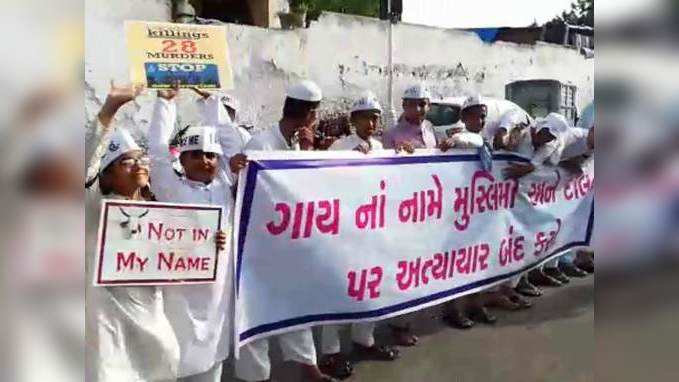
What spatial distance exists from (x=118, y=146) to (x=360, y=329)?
1.05 meters

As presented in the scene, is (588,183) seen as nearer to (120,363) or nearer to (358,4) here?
(358,4)

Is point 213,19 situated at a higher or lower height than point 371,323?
higher

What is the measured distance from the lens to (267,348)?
2.78m

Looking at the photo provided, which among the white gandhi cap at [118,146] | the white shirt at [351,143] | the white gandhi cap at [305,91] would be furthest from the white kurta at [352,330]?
the white gandhi cap at [118,146]

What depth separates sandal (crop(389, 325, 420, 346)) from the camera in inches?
119

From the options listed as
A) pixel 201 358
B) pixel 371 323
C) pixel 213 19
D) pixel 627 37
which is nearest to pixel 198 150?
pixel 213 19

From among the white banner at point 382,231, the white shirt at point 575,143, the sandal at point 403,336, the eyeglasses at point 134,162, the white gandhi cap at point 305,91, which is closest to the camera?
the eyeglasses at point 134,162

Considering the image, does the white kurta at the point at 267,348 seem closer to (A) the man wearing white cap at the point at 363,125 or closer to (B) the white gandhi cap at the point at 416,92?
(A) the man wearing white cap at the point at 363,125

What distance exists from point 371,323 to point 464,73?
85 cm

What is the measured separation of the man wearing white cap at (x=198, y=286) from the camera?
8.19 ft

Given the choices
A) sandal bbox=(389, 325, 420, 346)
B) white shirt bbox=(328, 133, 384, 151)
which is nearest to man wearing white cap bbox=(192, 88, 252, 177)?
white shirt bbox=(328, 133, 384, 151)

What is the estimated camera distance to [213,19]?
244 cm

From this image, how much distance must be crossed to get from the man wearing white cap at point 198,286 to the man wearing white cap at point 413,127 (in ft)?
2.01

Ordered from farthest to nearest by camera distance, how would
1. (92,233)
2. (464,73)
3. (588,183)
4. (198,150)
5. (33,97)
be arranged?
1. (588,183)
2. (464,73)
3. (198,150)
4. (92,233)
5. (33,97)
